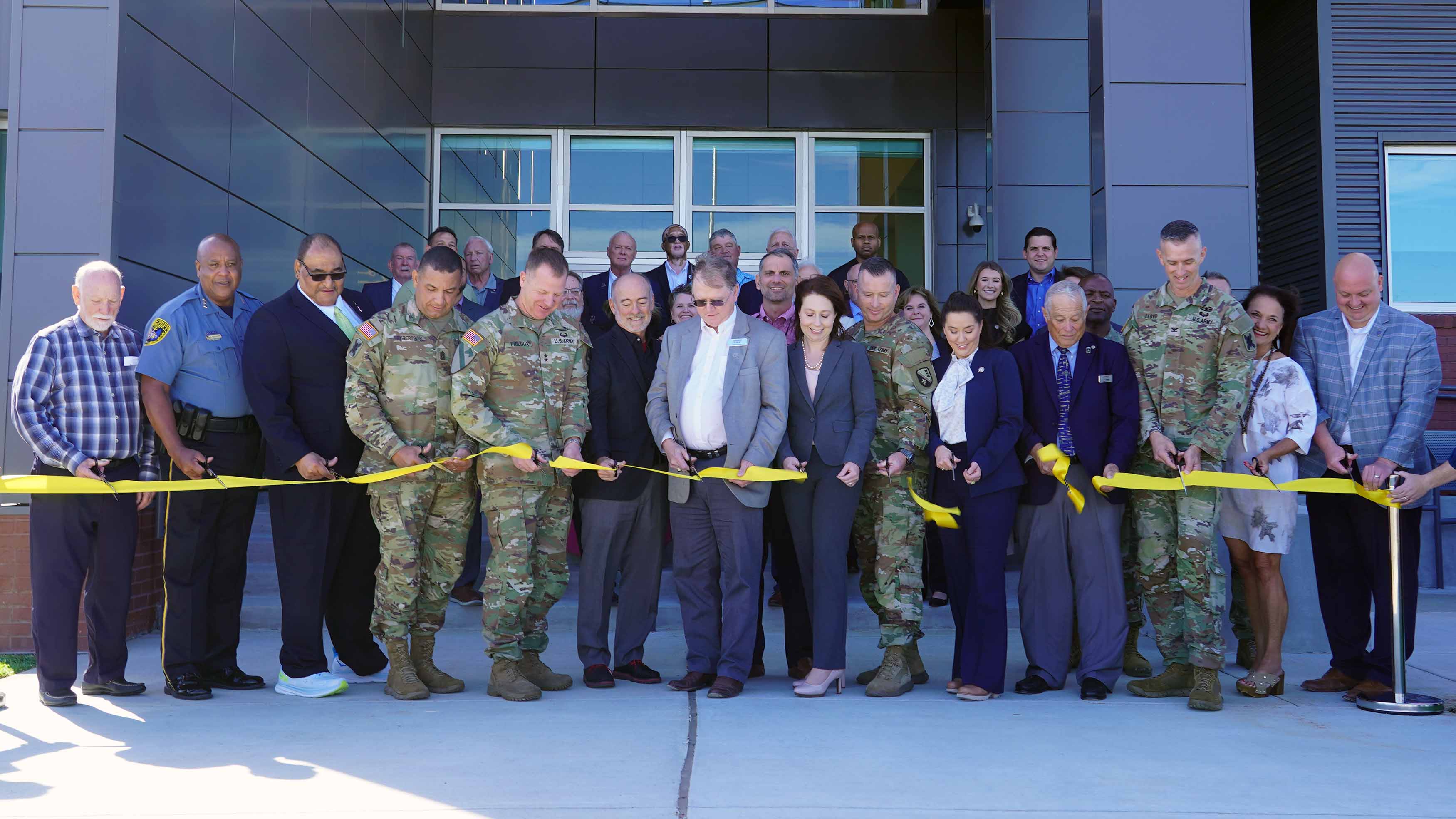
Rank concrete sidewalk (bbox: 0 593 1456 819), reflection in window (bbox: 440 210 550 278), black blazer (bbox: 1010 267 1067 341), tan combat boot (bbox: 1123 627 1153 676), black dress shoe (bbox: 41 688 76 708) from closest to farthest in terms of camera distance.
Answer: concrete sidewalk (bbox: 0 593 1456 819) → black dress shoe (bbox: 41 688 76 708) → tan combat boot (bbox: 1123 627 1153 676) → black blazer (bbox: 1010 267 1067 341) → reflection in window (bbox: 440 210 550 278)

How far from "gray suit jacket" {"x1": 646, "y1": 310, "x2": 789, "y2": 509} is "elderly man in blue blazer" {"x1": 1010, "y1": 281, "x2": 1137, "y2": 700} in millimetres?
1205

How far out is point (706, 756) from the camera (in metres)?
3.98

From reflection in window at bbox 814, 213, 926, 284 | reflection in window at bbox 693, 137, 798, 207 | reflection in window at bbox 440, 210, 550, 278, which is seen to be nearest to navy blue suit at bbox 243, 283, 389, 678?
reflection in window at bbox 440, 210, 550, 278

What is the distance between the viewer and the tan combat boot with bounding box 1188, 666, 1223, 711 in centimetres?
491

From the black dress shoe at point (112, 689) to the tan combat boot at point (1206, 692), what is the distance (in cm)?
475

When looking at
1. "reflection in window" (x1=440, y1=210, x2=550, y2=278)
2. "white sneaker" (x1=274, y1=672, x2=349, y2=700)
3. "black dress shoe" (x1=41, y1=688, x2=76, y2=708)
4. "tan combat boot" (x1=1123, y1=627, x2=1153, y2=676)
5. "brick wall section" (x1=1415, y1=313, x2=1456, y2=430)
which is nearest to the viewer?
"black dress shoe" (x1=41, y1=688, x2=76, y2=708)

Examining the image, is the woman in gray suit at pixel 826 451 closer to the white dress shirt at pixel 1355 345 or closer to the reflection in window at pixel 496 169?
the white dress shirt at pixel 1355 345

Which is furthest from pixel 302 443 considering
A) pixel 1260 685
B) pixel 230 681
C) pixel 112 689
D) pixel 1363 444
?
pixel 1363 444

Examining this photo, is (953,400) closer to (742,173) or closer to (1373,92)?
(1373,92)

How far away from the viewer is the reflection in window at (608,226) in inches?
512

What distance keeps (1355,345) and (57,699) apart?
20.4 feet

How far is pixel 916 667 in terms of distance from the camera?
18.3 feet

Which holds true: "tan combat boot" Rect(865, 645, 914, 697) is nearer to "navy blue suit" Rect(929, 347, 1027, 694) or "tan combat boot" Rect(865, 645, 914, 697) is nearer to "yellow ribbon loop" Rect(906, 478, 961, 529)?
"navy blue suit" Rect(929, 347, 1027, 694)

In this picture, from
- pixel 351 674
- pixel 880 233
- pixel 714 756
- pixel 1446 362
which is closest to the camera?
pixel 714 756
